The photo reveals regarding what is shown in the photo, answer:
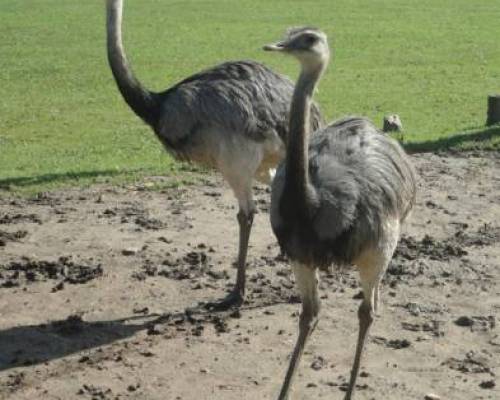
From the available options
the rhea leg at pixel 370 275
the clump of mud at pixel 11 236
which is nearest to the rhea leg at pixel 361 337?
the rhea leg at pixel 370 275

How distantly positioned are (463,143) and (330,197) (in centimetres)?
594

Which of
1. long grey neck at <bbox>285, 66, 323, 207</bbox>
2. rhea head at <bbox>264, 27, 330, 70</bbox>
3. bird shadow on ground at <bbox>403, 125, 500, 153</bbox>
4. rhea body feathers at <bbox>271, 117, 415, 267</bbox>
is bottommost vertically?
bird shadow on ground at <bbox>403, 125, 500, 153</bbox>

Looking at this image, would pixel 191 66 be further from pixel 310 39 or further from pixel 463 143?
pixel 310 39

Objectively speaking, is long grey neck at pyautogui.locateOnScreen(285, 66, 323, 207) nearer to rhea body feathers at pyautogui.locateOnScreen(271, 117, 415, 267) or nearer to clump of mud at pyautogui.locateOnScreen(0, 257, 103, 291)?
rhea body feathers at pyautogui.locateOnScreen(271, 117, 415, 267)

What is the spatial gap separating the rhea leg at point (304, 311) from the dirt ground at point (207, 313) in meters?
0.23

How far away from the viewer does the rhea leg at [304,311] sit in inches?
201

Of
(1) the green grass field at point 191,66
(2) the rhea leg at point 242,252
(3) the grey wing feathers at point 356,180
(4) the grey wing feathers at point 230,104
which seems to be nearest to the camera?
(3) the grey wing feathers at point 356,180

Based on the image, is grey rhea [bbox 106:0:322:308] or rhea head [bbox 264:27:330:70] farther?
grey rhea [bbox 106:0:322:308]

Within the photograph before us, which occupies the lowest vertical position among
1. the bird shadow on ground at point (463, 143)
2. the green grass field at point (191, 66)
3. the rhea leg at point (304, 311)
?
the green grass field at point (191, 66)

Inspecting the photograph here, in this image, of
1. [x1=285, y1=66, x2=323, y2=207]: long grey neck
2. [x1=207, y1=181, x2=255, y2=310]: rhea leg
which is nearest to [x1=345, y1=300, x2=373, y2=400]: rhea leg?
[x1=285, y1=66, x2=323, y2=207]: long grey neck

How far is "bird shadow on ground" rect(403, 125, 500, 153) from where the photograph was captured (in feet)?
34.1

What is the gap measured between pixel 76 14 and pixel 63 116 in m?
10.9

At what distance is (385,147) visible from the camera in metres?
5.59

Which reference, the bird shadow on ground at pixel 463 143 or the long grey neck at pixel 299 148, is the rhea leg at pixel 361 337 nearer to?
the long grey neck at pixel 299 148
